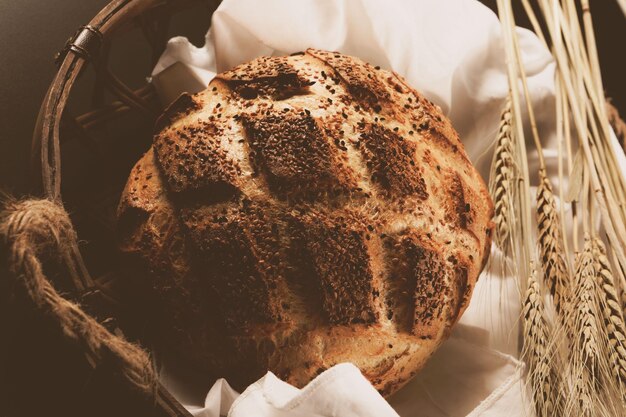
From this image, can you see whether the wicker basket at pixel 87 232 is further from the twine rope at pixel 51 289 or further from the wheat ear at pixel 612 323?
the wheat ear at pixel 612 323

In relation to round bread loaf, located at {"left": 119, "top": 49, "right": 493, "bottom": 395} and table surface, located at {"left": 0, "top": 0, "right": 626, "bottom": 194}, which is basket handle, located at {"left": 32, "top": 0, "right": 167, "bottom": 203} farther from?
table surface, located at {"left": 0, "top": 0, "right": 626, "bottom": 194}

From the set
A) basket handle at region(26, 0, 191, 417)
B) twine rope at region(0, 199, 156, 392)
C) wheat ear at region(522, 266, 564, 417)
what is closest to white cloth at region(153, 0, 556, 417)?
wheat ear at region(522, 266, 564, 417)

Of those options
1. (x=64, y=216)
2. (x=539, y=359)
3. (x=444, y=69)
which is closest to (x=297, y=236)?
(x=64, y=216)

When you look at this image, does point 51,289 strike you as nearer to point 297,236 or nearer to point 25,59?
point 297,236

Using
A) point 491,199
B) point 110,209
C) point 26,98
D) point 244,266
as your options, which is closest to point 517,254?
point 491,199

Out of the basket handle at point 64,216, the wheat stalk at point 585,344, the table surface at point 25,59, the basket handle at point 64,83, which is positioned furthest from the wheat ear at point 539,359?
the table surface at point 25,59

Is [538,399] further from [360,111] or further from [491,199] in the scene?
[360,111]

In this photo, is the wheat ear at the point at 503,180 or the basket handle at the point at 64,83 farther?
the wheat ear at the point at 503,180
